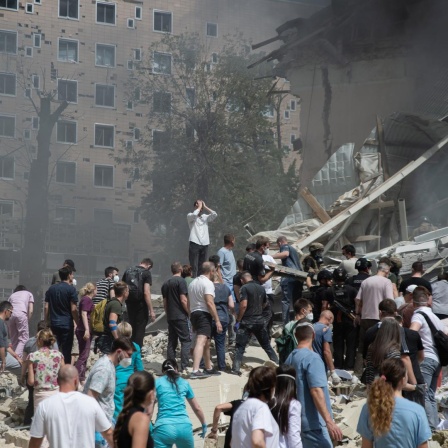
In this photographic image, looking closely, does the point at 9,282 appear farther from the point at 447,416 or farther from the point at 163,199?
the point at 447,416

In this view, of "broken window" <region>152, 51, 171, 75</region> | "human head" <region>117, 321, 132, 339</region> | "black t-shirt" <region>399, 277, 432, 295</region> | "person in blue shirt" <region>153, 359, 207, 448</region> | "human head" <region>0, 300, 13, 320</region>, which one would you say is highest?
"broken window" <region>152, 51, 171, 75</region>

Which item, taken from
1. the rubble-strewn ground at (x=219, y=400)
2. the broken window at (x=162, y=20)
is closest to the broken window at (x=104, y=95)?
the broken window at (x=162, y=20)

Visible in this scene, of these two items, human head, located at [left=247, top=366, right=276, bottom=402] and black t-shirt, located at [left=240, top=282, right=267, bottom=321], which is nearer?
human head, located at [left=247, top=366, right=276, bottom=402]

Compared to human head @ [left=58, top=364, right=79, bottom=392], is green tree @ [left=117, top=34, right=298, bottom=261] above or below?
above

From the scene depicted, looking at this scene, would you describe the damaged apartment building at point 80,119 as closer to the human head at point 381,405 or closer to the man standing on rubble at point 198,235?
the man standing on rubble at point 198,235

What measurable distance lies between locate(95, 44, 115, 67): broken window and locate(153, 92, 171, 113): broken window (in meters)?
6.51

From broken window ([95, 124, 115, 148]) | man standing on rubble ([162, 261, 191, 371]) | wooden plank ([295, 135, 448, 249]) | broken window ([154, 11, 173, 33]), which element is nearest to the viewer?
man standing on rubble ([162, 261, 191, 371])

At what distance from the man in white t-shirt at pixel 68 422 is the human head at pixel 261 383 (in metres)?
1.10

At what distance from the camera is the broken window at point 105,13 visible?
6031 cm

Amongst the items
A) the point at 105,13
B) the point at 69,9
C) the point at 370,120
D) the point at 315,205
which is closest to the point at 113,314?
the point at 315,205

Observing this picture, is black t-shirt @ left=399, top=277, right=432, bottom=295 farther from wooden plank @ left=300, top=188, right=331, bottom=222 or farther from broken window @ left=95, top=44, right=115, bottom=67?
broken window @ left=95, top=44, right=115, bottom=67

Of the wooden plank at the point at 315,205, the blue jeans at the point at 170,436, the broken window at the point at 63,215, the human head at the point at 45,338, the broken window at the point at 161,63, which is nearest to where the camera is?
the blue jeans at the point at 170,436

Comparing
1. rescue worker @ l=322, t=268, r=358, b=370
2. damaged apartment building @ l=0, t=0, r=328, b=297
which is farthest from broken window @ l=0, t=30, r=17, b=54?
rescue worker @ l=322, t=268, r=358, b=370

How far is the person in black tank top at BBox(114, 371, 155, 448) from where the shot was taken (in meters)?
8.01
